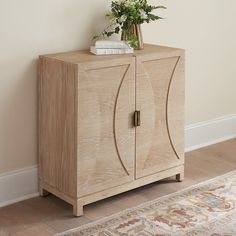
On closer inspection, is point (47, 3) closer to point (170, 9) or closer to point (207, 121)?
point (170, 9)

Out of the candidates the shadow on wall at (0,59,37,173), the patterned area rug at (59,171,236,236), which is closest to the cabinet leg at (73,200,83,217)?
the patterned area rug at (59,171,236,236)

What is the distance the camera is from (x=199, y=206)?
3154 millimetres

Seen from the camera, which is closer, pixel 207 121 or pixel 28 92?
pixel 28 92

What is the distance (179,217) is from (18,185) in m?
0.90

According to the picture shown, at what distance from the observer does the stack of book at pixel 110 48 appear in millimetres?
3104

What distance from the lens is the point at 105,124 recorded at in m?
3.02

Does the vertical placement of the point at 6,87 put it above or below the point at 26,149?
above

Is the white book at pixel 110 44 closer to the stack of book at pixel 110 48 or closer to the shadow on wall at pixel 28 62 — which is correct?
the stack of book at pixel 110 48

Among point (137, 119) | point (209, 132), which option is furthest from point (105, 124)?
point (209, 132)

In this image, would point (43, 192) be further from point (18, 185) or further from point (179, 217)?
point (179, 217)

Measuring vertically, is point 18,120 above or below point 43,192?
above

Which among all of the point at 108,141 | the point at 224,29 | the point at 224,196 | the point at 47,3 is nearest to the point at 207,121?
the point at 224,29

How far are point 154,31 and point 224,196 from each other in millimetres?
1155

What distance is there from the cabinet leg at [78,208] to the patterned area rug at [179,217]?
0.12 metres
